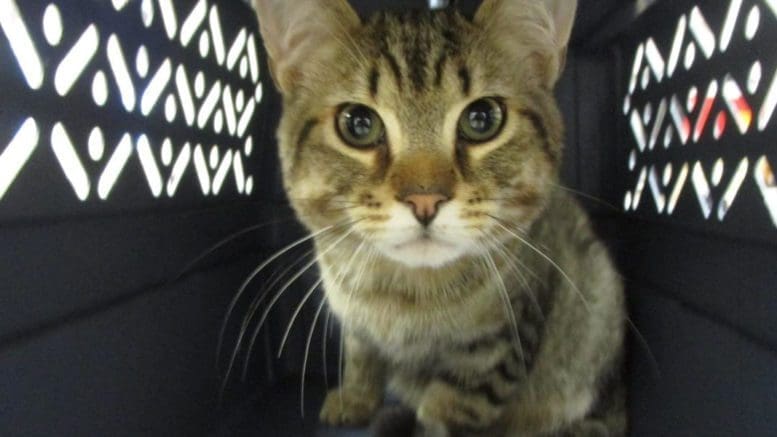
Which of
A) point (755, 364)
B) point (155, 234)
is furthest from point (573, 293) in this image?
point (155, 234)

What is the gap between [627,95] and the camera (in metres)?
1.29

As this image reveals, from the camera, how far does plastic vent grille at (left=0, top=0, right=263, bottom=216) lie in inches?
25.4

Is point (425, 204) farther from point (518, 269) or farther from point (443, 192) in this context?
point (518, 269)

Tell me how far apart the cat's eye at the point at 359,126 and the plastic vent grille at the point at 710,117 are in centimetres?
42

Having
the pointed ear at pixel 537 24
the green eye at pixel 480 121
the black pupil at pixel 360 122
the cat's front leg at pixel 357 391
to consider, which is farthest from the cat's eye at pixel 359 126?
the cat's front leg at pixel 357 391

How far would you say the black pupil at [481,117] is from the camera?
906mm

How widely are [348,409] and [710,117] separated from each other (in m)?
0.68

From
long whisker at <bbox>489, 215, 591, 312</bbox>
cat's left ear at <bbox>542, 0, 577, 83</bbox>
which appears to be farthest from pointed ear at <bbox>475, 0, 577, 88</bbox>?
long whisker at <bbox>489, 215, 591, 312</bbox>

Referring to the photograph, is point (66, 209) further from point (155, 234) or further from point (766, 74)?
point (766, 74)

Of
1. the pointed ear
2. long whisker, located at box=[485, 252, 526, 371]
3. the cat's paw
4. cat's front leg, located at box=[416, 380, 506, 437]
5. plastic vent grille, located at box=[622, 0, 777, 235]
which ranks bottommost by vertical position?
the cat's paw

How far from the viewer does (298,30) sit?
3.18ft

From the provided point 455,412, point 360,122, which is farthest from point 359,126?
point 455,412

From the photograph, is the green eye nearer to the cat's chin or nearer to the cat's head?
the cat's head

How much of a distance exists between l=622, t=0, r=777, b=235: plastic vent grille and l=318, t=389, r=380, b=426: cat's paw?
55 centimetres
